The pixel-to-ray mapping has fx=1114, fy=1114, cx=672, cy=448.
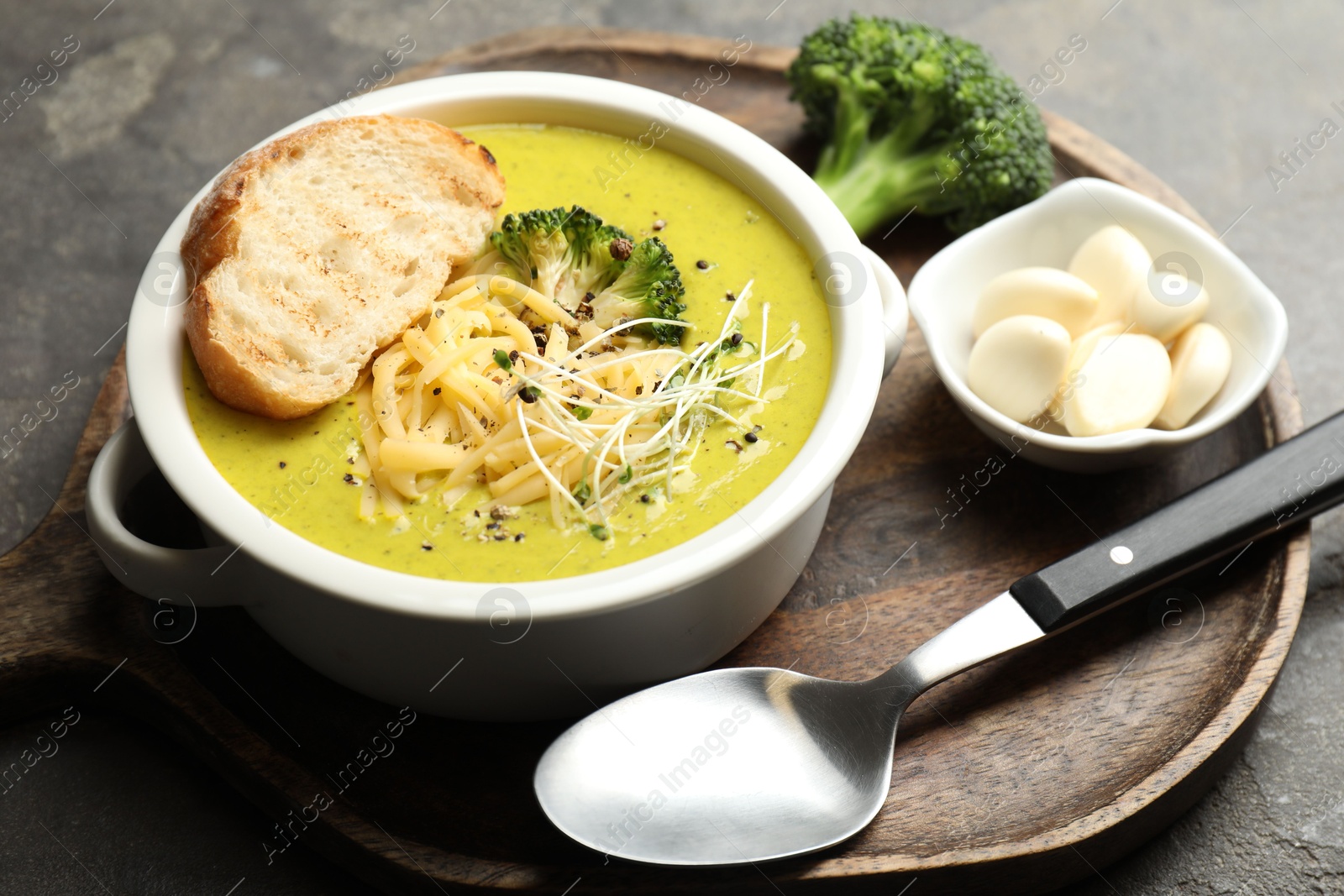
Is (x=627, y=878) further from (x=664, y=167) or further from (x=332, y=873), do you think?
(x=664, y=167)

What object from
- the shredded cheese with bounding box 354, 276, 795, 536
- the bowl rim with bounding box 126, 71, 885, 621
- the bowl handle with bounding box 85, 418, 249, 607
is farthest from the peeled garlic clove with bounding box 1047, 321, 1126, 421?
the bowl handle with bounding box 85, 418, 249, 607

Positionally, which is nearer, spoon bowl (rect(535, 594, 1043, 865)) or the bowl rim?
the bowl rim

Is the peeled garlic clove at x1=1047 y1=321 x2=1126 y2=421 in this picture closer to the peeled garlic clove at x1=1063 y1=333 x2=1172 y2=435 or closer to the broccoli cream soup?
the peeled garlic clove at x1=1063 y1=333 x2=1172 y2=435

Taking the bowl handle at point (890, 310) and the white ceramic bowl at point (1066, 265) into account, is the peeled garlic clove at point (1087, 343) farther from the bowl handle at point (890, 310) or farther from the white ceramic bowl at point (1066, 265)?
the bowl handle at point (890, 310)

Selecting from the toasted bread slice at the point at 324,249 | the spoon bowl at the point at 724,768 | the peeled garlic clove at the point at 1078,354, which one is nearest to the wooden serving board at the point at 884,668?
the spoon bowl at the point at 724,768

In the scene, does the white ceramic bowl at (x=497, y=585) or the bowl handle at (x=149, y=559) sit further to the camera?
the bowl handle at (x=149, y=559)

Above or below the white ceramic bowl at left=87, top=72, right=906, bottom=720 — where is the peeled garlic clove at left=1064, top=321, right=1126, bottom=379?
above

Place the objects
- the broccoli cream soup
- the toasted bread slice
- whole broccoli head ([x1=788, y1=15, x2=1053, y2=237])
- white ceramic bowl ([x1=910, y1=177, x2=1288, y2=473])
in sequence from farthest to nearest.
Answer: whole broccoli head ([x1=788, y1=15, x2=1053, y2=237]) < white ceramic bowl ([x1=910, y1=177, x2=1288, y2=473]) < the toasted bread slice < the broccoli cream soup
